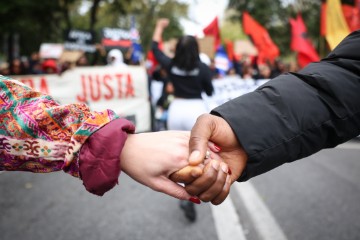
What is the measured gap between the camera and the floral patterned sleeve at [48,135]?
116cm

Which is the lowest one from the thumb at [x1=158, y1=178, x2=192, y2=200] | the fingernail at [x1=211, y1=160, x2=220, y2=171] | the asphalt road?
the asphalt road

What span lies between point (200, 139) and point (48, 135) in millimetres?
546

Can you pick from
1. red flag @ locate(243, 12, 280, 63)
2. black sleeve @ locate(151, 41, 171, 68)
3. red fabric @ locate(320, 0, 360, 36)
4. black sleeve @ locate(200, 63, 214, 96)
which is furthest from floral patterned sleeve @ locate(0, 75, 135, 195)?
red flag @ locate(243, 12, 280, 63)

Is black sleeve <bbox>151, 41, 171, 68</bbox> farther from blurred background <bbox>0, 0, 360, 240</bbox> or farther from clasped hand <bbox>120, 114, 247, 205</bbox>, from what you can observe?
clasped hand <bbox>120, 114, 247, 205</bbox>

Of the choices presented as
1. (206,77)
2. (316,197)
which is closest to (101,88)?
(206,77)

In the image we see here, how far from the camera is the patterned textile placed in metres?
1.16

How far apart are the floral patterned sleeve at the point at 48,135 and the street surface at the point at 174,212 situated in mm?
1753

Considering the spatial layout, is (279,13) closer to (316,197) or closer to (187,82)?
(187,82)

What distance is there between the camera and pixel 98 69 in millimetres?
6195

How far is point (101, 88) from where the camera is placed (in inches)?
243

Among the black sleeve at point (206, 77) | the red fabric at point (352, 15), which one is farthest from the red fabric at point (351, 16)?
the black sleeve at point (206, 77)

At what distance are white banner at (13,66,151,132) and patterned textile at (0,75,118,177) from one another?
15.8 ft

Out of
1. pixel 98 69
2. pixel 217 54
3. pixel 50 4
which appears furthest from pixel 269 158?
pixel 50 4

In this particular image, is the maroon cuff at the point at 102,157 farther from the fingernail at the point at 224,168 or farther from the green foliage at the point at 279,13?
the green foliage at the point at 279,13
